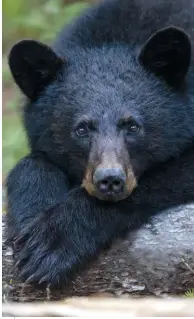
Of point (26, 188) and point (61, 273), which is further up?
point (26, 188)

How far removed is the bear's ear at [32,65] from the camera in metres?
3.59

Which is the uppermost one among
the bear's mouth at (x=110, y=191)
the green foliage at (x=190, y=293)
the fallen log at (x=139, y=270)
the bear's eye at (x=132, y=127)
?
the bear's eye at (x=132, y=127)

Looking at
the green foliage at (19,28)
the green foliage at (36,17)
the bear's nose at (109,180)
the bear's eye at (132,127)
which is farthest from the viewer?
the green foliage at (36,17)

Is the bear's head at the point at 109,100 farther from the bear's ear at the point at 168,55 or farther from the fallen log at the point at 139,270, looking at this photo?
the fallen log at the point at 139,270

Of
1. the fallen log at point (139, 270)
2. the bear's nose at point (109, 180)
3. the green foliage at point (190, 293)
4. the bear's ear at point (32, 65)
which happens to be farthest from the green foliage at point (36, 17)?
the green foliage at point (190, 293)

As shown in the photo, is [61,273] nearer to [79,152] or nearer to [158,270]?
[158,270]

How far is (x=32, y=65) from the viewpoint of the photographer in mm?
3699

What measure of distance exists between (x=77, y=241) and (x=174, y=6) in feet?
7.22

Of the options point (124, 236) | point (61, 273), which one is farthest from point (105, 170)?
point (61, 273)

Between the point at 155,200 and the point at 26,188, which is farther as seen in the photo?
the point at 26,188

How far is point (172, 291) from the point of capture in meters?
3.10

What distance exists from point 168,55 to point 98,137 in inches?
32.2

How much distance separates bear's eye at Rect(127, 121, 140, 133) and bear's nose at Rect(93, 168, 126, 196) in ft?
1.61

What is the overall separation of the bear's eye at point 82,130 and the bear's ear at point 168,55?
2.18 feet
